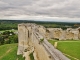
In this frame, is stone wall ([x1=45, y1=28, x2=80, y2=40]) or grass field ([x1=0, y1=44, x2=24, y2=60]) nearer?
grass field ([x1=0, y1=44, x2=24, y2=60])

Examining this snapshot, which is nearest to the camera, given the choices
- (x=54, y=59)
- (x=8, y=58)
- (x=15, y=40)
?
(x=54, y=59)

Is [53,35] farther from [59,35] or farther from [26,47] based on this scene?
[26,47]

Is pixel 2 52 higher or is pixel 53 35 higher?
pixel 53 35

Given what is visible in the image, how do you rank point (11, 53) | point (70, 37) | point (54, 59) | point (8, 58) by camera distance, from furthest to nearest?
point (70, 37), point (11, 53), point (8, 58), point (54, 59)

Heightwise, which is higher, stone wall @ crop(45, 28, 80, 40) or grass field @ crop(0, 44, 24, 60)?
stone wall @ crop(45, 28, 80, 40)

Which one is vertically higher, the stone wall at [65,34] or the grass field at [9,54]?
the stone wall at [65,34]

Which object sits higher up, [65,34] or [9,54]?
[65,34]

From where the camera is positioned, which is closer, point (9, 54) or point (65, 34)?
point (9, 54)

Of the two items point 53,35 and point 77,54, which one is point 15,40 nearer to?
point 53,35

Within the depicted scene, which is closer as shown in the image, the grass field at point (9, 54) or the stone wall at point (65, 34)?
the grass field at point (9, 54)

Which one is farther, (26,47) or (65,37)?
(65,37)

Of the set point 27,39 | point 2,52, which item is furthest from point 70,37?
point 2,52
